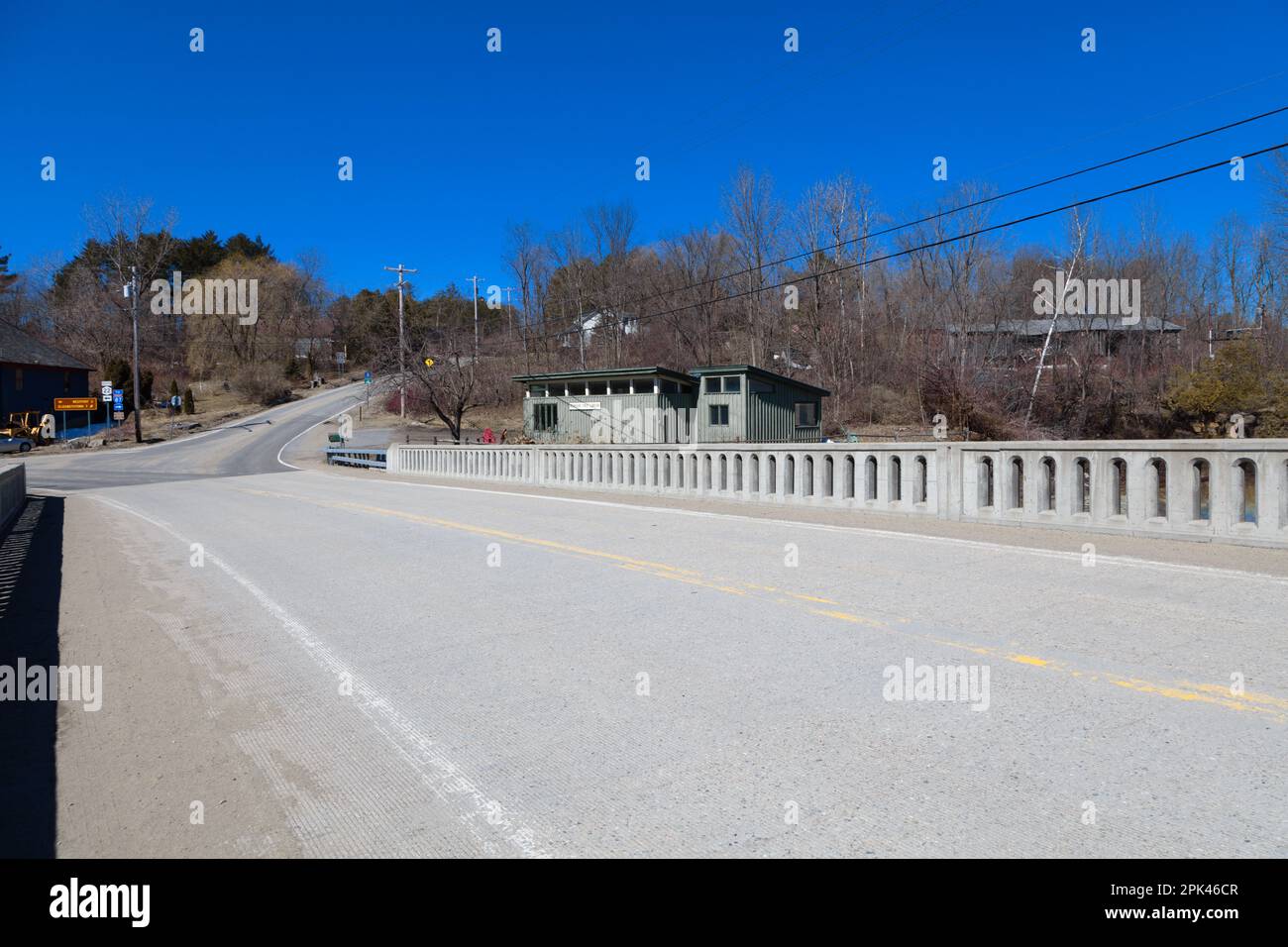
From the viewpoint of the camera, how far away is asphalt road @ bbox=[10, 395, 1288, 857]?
334cm

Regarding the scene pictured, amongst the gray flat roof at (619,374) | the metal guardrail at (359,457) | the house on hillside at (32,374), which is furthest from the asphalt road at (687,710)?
the house on hillside at (32,374)

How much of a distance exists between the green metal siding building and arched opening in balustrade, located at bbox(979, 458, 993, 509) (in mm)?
24464

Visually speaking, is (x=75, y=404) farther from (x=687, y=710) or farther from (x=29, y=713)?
(x=687, y=710)

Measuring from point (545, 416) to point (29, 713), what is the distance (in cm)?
3716

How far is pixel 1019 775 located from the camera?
3670 mm

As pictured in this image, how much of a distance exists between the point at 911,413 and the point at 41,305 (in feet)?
270

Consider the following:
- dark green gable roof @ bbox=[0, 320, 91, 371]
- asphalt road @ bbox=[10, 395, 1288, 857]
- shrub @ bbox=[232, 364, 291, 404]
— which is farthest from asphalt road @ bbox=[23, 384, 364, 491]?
asphalt road @ bbox=[10, 395, 1288, 857]

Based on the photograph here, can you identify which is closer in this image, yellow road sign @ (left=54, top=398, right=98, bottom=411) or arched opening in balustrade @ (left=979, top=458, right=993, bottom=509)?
arched opening in balustrade @ (left=979, top=458, right=993, bottom=509)

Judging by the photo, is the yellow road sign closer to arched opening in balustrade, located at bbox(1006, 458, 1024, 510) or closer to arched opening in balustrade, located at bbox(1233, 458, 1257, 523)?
arched opening in balustrade, located at bbox(1006, 458, 1024, 510)

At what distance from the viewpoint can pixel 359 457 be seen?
40.1 m

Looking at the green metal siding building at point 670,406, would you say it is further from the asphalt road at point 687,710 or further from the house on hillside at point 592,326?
the asphalt road at point 687,710

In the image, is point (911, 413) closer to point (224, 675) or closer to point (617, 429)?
point (617, 429)
